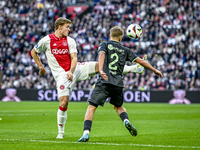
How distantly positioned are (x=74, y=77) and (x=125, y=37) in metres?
19.7

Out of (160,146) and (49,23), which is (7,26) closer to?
(49,23)

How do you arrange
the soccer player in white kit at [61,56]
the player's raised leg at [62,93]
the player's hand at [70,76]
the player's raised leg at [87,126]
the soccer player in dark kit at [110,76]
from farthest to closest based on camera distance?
the soccer player in white kit at [61,56], the player's raised leg at [62,93], the player's hand at [70,76], the soccer player in dark kit at [110,76], the player's raised leg at [87,126]

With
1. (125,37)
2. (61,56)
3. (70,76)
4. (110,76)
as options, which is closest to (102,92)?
(110,76)

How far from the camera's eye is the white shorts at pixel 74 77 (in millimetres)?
7391

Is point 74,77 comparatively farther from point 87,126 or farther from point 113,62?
point 87,126

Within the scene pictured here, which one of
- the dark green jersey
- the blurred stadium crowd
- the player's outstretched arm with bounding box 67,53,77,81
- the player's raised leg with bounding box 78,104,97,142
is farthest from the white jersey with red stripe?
the blurred stadium crowd

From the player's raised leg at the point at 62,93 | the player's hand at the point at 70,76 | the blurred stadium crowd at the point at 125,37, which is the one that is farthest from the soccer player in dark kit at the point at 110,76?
the blurred stadium crowd at the point at 125,37

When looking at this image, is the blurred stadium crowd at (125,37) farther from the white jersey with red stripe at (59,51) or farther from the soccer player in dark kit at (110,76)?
the soccer player in dark kit at (110,76)

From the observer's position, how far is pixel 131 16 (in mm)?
28594

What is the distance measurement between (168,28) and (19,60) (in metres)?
11.2

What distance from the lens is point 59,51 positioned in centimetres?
762

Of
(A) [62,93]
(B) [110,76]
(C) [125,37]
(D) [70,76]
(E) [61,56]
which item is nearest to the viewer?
(B) [110,76]

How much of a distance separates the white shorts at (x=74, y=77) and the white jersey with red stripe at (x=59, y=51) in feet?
0.51

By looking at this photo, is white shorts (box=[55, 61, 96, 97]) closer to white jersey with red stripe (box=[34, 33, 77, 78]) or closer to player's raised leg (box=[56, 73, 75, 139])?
player's raised leg (box=[56, 73, 75, 139])
